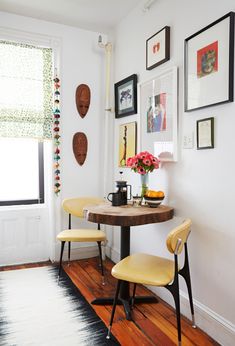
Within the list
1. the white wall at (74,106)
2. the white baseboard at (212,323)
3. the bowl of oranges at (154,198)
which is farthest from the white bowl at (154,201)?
the white wall at (74,106)

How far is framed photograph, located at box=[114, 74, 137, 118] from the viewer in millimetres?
2973

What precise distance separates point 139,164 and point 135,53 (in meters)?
1.30

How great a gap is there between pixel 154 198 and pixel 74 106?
163cm

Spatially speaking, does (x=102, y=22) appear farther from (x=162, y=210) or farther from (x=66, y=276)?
(x=66, y=276)

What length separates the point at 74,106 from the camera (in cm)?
337

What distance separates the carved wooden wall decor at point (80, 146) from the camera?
3383 mm

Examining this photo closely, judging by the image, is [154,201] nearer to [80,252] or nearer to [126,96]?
[126,96]

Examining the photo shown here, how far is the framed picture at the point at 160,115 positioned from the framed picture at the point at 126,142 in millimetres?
216

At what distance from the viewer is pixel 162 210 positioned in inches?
87.7

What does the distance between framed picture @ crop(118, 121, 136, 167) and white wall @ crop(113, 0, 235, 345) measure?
19.9 inches

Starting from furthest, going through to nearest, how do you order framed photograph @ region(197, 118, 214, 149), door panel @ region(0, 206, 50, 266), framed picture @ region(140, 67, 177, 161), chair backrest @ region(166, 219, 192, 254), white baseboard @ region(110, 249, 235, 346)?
door panel @ region(0, 206, 50, 266)
framed picture @ region(140, 67, 177, 161)
framed photograph @ region(197, 118, 214, 149)
white baseboard @ region(110, 249, 235, 346)
chair backrest @ region(166, 219, 192, 254)

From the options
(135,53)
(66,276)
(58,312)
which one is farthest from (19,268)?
(135,53)

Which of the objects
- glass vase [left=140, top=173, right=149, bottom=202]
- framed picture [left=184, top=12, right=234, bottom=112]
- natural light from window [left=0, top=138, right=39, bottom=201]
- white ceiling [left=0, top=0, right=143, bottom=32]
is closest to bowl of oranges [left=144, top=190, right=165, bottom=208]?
glass vase [left=140, top=173, right=149, bottom=202]

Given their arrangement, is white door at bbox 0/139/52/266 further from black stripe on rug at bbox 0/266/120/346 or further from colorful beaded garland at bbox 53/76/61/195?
black stripe on rug at bbox 0/266/120/346
